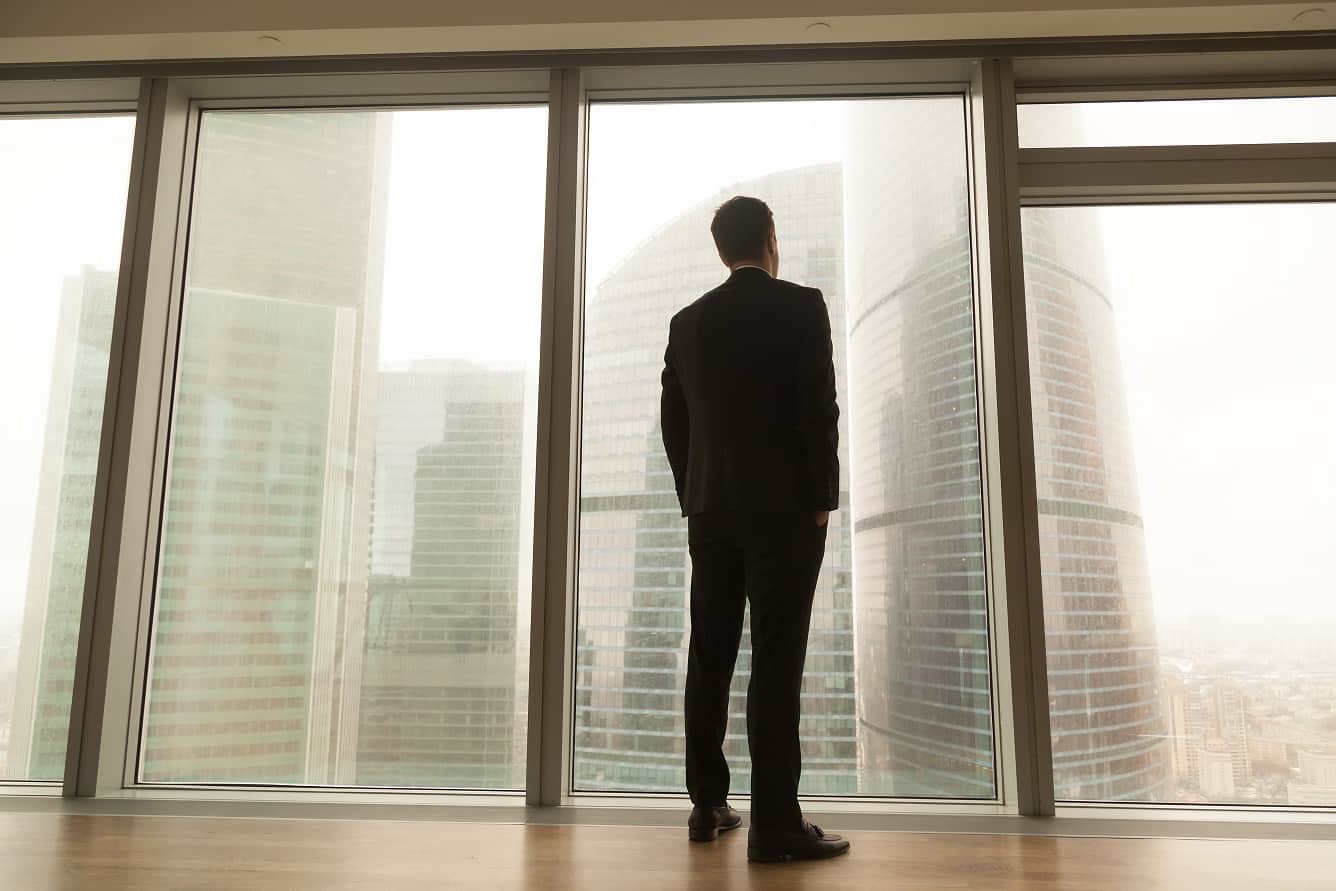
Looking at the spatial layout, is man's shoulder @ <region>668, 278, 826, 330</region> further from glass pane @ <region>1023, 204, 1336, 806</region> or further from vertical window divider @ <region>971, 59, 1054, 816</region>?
glass pane @ <region>1023, 204, 1336, 806</region>

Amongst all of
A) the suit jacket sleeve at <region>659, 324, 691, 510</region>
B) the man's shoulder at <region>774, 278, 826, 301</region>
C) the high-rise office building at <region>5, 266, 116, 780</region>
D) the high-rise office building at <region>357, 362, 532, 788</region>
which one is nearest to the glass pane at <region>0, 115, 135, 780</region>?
the high-rise office building at <region>5, 266, 116, 780</region>

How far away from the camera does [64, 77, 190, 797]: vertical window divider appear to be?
259 centimetres

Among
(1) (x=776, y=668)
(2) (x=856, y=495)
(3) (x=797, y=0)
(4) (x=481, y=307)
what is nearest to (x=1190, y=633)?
(2) (x=856, y=495)

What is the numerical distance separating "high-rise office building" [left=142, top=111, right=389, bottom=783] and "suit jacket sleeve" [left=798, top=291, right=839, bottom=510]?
156 cm

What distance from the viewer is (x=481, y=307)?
2.85 meters

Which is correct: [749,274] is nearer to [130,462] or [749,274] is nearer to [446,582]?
[446,582]

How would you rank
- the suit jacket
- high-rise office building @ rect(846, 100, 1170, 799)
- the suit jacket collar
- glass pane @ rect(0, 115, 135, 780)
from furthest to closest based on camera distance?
glass pane @ rect(0, 115, 135, 780), high-rise office building @ rect(846, 100, 1170, 799), the suit jacket collar, the suit jacket

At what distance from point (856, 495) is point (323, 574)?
1.69m

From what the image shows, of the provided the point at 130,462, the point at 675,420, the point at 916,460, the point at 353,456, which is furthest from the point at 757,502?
the point at 130,462

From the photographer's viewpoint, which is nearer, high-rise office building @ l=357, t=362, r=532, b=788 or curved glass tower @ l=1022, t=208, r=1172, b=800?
curved glass tower @ l=1022, t=208, r=1172, b=800

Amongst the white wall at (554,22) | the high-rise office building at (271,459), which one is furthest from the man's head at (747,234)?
the high-rise office building at (271,459)

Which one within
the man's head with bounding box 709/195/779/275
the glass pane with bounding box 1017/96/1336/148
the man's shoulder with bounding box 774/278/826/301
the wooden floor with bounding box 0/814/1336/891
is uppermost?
the glass pane with bounding box 1017/96/1336/148

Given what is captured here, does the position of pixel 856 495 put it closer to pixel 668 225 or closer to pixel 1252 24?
pixel 668 225

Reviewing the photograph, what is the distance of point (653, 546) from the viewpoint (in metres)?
2.68
